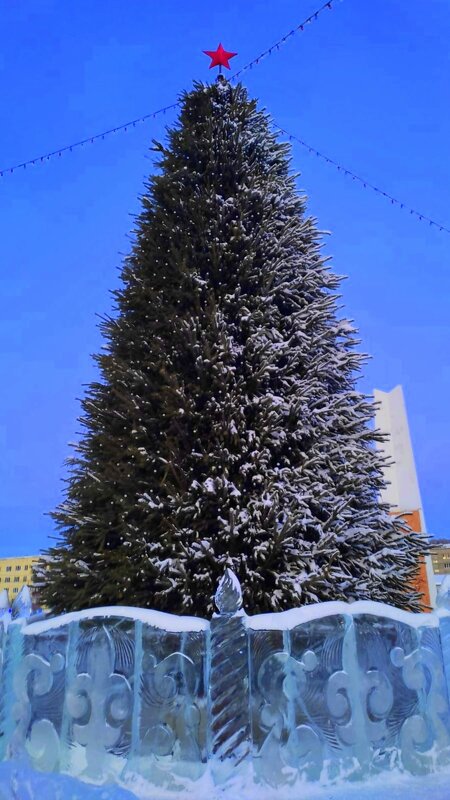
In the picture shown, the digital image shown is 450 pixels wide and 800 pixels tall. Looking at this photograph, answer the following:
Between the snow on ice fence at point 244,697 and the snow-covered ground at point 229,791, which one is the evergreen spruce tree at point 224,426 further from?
the snow-covered ground at point 229,791

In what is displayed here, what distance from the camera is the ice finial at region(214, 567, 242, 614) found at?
4.24 meters

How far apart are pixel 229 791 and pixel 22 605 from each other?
2.55m

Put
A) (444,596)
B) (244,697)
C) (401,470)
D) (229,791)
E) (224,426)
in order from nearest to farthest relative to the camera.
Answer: (229,791) → (244,697) → (444,596) → (224,426) → (401,470)

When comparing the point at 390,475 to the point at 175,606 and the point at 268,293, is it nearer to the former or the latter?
the point at 268,293

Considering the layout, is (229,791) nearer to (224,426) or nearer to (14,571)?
(224,426)

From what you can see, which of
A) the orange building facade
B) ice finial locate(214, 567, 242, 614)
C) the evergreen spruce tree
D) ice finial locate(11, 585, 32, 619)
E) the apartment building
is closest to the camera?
ice finial locate(214, 567, 242, 614)

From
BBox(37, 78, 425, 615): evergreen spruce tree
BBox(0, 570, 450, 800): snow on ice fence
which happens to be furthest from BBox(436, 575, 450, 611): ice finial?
BBox(37, 78, 425, 615): evergreen spruce tree

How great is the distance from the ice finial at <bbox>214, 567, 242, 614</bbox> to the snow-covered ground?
118 cm

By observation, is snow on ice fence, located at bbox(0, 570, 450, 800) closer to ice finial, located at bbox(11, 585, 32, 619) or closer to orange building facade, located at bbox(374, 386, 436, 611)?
ice finial, located at bbox(11, 585, 32, 619)

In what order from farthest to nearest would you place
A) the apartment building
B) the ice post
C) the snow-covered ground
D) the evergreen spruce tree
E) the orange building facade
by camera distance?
1. the apartment building
2. the orange building facade
3. the evergreen spruce tree
4. the ice post
5. the snow-covered ground

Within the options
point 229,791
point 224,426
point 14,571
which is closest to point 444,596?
point 229,791

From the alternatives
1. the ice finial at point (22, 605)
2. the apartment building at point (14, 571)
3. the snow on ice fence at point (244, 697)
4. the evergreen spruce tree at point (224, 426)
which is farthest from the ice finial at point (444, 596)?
the apartment building at point (14, 571)

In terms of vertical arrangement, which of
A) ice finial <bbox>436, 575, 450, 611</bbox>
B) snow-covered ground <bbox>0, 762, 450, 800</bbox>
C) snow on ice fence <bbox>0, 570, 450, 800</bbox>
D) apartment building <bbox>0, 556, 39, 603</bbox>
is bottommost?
snow-covered ground <bbox>0, 762, 450, 800</bbox>

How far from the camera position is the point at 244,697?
4.18 meters
